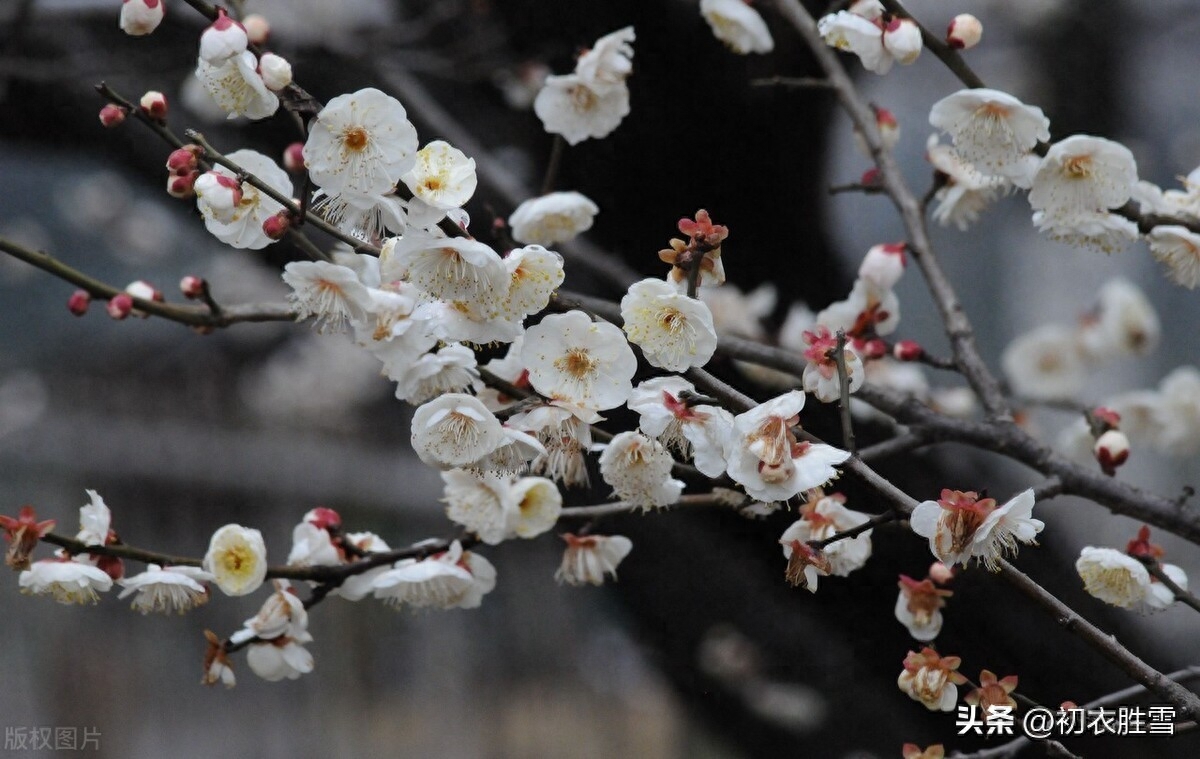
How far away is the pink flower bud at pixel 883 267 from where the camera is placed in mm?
1202

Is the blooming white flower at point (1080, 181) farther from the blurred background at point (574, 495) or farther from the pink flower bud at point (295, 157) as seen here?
the pink flower bud at point (295, 157)

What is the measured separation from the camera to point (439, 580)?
95 cm

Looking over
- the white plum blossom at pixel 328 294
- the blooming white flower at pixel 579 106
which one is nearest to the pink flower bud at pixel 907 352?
the blooming white flower at pixel 579 106

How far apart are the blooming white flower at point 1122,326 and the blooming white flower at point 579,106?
1.24 m

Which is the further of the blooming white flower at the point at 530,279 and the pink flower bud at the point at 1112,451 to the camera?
the pink flower bud at the point at 1112,451

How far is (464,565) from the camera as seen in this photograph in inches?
38.9

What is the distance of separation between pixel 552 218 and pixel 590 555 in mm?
328

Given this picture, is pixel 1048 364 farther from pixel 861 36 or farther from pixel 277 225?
pixel 277 225

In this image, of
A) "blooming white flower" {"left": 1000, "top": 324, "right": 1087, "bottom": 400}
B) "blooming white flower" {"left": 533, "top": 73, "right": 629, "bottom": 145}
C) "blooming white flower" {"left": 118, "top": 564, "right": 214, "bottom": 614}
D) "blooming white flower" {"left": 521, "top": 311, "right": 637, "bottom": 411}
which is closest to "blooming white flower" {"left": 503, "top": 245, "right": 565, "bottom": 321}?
"blooming white flower" {"left": 521, "top": 311, "right": 637, "bottom": 411}

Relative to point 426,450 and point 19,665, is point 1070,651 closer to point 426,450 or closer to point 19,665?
point 426,450

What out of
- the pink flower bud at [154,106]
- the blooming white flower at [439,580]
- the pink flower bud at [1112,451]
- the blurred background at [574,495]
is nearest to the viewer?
the pink flower bud at [154,106]

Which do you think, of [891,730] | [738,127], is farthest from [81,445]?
[891,730]

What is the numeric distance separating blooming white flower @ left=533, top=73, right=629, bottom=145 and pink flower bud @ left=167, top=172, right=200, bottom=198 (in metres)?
0.47

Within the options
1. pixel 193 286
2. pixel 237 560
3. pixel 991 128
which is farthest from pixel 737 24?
→ pixel 237 560
